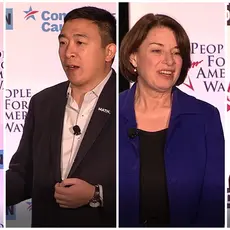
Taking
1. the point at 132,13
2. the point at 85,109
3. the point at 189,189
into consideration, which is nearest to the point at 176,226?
the point at 189,189

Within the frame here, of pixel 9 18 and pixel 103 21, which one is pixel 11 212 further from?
pixel 103 21

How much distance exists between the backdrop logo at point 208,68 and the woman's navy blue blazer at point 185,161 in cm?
10

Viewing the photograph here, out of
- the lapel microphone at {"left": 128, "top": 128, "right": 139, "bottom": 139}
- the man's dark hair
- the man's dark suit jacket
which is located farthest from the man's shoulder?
the lapel microphone at {"left": 128, "top": 128, "right": 139, "bottom": 139}

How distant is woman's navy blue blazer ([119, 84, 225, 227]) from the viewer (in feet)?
8.55

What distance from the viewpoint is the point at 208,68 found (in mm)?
2645

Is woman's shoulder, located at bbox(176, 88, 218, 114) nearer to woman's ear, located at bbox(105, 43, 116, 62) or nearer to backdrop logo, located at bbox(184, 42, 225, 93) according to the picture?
backdrop logo, located at bbox(184, 42, 225, 93)

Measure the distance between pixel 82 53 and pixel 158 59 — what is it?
16.6 inches

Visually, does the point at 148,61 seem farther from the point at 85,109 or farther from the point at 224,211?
the point at 224,211

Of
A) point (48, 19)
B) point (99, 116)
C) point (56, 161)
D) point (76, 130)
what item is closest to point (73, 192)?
point (56, 161)

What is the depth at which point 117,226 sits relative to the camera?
267 cm

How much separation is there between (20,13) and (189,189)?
1369 millimetres

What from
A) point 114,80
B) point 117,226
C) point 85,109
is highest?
point 114,80

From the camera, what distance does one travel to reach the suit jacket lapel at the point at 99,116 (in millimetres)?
2602

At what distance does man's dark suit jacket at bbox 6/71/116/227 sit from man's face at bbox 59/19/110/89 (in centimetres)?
9
